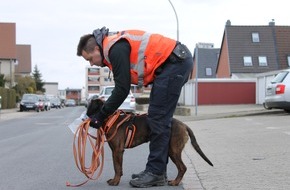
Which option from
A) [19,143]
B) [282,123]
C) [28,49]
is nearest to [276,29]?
[282,123]

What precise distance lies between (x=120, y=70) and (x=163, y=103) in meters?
0.62

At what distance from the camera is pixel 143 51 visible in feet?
17.9

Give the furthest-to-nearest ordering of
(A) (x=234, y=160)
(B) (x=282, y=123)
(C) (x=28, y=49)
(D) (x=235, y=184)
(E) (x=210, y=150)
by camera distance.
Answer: (C) (x=28, y=49), (B) (x=282, y=123), (E) (x=210, y=150), (A) (x=234, y=160), (D) (x=235, y=184)

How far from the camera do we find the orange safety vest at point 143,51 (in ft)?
17.9

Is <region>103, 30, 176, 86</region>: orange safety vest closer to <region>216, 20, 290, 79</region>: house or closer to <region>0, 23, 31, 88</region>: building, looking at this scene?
<region>216, 20, 290, 79</region>: house

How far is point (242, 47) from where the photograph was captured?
176 ft

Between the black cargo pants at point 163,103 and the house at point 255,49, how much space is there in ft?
154

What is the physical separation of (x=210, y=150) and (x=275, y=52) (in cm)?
4518

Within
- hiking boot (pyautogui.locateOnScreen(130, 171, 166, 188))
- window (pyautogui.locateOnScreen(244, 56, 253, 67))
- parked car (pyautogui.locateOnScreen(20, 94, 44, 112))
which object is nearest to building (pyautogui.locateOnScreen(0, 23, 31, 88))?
parked car (pyautogui.locateOnScreen(20, 94, 44, 112))

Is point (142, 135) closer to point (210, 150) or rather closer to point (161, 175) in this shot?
point (161, 175)

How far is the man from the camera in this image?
543 cm

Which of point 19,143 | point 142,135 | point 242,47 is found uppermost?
point 242,47

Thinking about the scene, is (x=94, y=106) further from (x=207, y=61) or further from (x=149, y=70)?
(x=207, y=61)

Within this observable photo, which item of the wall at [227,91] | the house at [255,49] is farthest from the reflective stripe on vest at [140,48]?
the house at [255,49]
